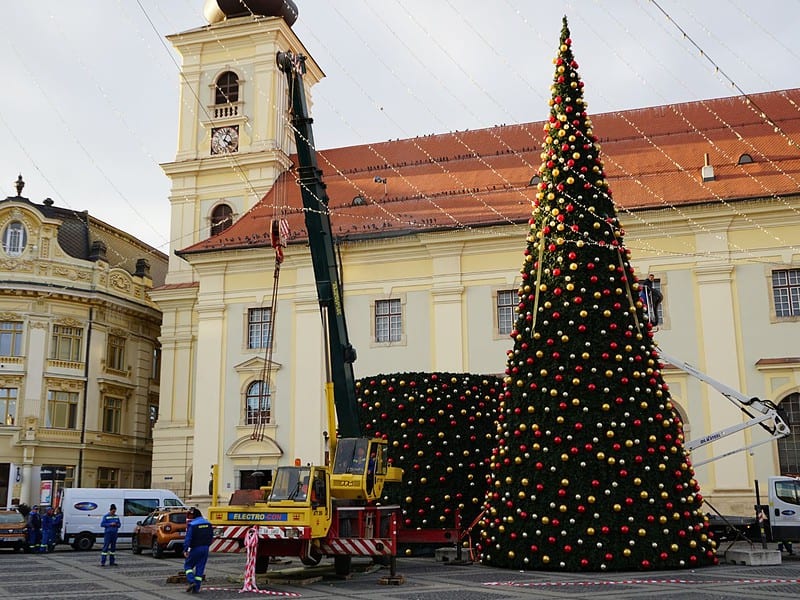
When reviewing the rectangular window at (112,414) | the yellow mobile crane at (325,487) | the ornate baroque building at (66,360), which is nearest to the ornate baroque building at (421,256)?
the ornate baroque building at (66,360)

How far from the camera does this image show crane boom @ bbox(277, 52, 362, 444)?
741 inches

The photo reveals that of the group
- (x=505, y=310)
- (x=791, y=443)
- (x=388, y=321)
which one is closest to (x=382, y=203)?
(x=388, y=321)

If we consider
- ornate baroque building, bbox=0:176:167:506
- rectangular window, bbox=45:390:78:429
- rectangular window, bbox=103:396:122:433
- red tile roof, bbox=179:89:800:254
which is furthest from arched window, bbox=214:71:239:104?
rectangular window, bbox=103:396:122:433

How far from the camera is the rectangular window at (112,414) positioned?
137 ft

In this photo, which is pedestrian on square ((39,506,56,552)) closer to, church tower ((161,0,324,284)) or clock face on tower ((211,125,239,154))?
church tower ((161,0,324,284))

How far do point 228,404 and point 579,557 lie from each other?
19827mm

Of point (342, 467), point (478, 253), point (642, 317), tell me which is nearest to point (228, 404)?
point (478, 253)

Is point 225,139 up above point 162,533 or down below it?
above

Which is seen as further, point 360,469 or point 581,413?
point 360,469

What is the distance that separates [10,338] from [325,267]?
83.2 feet

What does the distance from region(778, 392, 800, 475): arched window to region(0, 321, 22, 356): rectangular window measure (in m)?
30.6

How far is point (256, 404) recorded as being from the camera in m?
32.4

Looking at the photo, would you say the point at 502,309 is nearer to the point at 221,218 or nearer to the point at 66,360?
the point at 221,218

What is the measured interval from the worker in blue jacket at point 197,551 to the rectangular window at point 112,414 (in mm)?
29118
